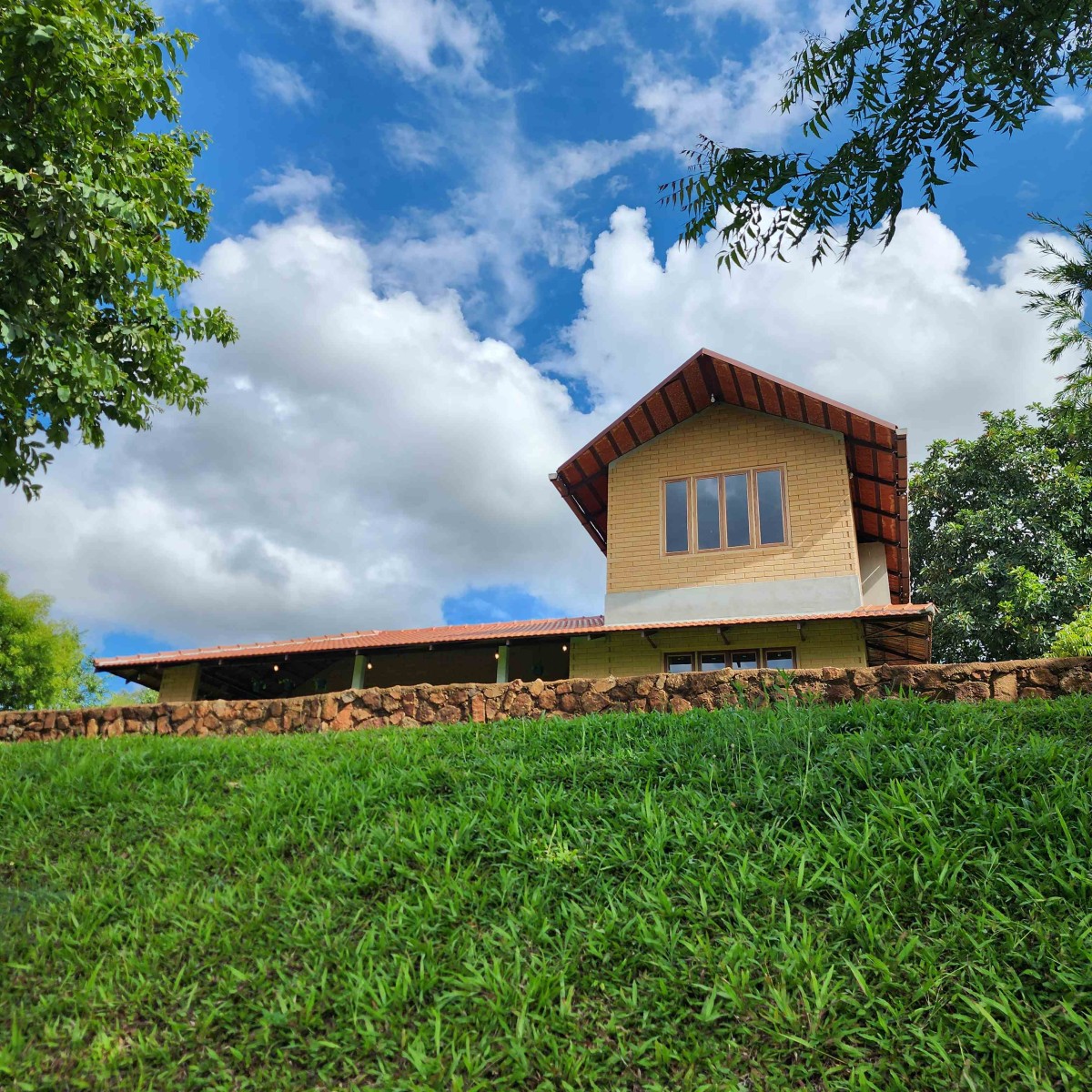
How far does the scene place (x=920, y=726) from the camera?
6.48 metres

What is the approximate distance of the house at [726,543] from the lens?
43.6 ft

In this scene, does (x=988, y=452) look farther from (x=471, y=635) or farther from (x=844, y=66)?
(x=844, y=66)

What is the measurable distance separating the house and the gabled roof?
3 cm

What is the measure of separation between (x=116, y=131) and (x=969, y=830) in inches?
403

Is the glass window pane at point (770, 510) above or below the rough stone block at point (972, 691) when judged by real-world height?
above

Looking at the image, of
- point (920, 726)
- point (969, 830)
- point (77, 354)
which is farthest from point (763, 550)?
point (77, 354)

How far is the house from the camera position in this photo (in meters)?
13.3

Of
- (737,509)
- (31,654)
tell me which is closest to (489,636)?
(737,509)

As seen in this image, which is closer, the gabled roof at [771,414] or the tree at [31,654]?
the gabled roof at [771,414]

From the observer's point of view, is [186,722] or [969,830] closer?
[969,830]

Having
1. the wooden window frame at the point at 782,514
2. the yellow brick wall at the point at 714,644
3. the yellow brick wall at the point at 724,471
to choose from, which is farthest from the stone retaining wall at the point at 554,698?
the wooden window frame at the point at 782,514

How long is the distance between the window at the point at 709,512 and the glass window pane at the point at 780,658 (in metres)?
2.15

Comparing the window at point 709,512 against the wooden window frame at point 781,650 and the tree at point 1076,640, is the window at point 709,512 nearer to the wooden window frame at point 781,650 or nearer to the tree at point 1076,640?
the wooden window frame at point 781,650

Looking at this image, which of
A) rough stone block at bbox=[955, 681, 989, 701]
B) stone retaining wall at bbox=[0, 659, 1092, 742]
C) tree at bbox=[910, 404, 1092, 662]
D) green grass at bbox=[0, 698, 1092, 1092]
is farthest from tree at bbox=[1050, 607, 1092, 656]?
green grass at bbox=[0, 698, 1092, 1092]
